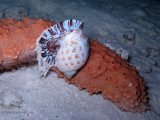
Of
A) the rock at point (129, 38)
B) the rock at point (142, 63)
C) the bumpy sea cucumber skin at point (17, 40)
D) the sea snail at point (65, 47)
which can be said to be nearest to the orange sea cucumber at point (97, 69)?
the bumpy sea cucumber skin at point (17, 40)

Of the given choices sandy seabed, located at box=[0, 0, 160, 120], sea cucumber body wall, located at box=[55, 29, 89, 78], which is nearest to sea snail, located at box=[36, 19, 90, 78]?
sea cucumber body wall, located at box=[55, 29, 89, 78]

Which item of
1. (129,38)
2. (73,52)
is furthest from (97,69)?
(129,38)

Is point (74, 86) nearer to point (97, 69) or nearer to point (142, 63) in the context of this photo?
point (97, 69)

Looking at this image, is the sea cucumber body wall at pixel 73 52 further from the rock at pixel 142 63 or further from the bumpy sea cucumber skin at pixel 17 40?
the rock at pixel 142 63

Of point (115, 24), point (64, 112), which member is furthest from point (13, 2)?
point (64, 112)

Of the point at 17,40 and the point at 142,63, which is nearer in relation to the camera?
the point at 17,40

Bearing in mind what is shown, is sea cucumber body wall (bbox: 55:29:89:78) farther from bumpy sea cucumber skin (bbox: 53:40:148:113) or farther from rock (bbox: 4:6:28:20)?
rock (bbox: 4:6:28:20)
